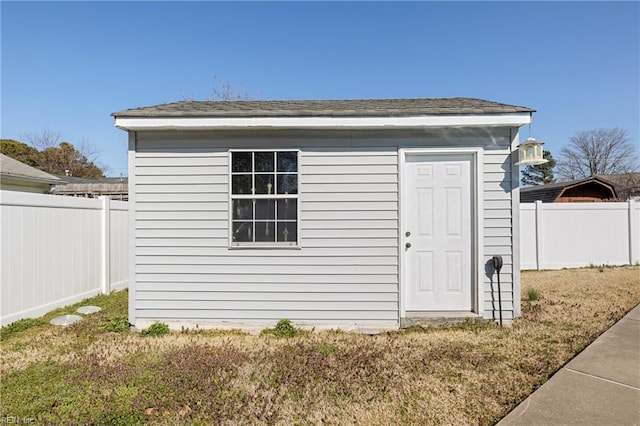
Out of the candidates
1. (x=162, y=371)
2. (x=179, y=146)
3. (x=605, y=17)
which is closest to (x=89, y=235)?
(x=179, y=146)

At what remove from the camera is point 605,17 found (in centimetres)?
728

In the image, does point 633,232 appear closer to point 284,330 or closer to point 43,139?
point 284,330

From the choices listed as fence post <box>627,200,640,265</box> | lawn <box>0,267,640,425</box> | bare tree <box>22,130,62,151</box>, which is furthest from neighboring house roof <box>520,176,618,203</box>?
bare tree <box>22,130,62,151</box>

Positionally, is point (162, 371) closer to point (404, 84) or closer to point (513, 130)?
point (513, 130)

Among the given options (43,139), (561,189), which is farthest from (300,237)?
(43,139)

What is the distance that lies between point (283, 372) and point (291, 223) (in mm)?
1895

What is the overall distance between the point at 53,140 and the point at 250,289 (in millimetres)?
32377

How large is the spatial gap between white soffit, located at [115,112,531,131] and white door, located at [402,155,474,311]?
1.55ft

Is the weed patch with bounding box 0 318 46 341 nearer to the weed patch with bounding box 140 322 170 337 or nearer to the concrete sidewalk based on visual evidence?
the weed patch with bounding box 140 322 170 337

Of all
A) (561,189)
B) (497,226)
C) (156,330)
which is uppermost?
(561,189)

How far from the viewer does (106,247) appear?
6340 mm

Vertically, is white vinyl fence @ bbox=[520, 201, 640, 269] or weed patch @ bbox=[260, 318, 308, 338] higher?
white vinyl fence @ bbox=[520, 201, 640, 269]

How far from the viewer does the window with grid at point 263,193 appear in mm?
4445

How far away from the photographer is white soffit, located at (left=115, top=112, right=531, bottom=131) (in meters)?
4.26
